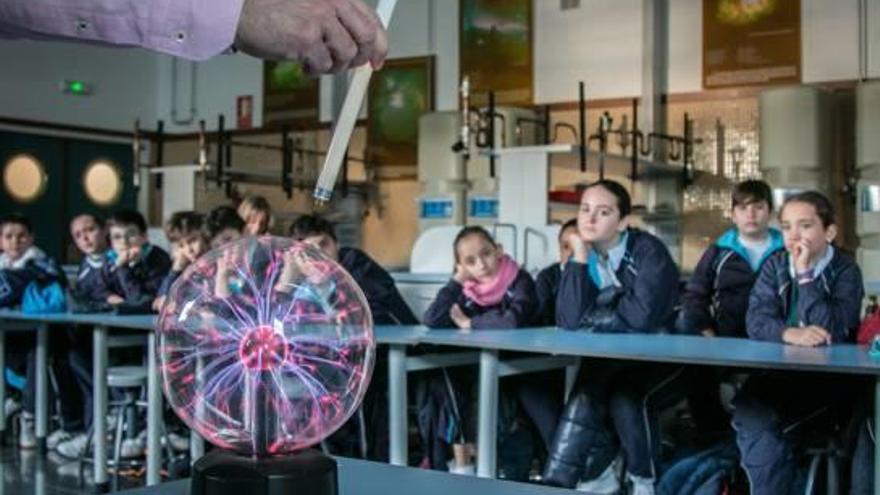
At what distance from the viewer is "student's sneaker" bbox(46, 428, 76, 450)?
5.75 metres

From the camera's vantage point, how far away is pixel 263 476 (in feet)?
3.71

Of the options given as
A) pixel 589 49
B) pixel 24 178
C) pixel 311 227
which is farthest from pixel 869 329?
pixel 24 178

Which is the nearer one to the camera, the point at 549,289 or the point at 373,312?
the point at 373,312

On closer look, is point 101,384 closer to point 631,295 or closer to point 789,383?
point 631,295

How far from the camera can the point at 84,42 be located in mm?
916

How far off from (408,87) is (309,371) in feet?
28.2

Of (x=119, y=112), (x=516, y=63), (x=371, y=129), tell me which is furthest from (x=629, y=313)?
(x=119, y=112)

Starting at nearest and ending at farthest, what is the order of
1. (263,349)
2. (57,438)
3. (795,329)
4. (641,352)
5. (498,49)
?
(263,349) < (641,352) < (795,329) < (57,438) < (498,49)

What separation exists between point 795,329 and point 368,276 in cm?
214

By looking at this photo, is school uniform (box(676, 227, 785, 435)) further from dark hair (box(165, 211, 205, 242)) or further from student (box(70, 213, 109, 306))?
student (box(70, 213, 109, 306))

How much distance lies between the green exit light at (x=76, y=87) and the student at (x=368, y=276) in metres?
6.15

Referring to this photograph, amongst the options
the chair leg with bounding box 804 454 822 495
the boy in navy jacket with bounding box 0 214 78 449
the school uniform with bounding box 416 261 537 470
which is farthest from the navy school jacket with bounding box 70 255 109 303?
the chair leg with bounding box 804 454 822 495

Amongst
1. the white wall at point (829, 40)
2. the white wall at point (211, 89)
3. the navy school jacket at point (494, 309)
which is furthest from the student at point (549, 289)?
the white wall at point (211, 89)

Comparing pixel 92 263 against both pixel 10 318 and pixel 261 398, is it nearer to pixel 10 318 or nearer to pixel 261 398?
pixel 10 318
